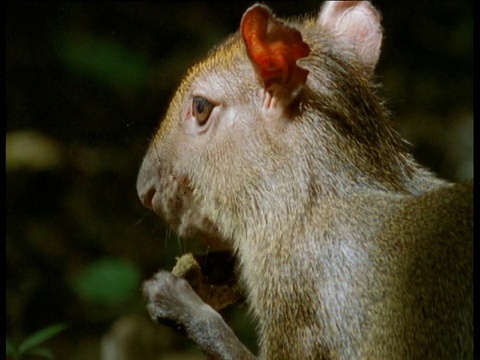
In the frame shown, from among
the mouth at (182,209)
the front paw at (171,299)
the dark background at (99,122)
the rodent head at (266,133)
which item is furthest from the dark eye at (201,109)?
the dark background at (99,122)

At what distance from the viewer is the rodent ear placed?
111 inches

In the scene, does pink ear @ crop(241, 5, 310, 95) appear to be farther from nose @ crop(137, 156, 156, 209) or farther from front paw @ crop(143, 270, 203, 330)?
front paw @ crop(143, 270, 203, 330)

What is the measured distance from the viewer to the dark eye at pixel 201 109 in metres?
2.51

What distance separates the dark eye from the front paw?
0.46 meters

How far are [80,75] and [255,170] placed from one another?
1.73 metres

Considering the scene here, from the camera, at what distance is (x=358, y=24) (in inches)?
112

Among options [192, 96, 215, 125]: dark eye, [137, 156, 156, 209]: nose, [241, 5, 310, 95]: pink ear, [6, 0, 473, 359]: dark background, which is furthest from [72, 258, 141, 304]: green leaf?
[241, 5, 310, 95]: pink ear

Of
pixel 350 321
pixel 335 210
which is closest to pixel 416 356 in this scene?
pixel 350 321

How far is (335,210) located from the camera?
90.3 inches

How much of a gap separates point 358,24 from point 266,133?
659mm

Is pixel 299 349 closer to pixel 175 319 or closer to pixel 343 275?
pixel 343 275

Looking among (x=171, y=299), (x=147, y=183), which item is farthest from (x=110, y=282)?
(x=171, y=299)

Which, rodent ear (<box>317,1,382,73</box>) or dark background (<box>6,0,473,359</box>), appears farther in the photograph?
dark background (<box>6,0,473,359</box>)

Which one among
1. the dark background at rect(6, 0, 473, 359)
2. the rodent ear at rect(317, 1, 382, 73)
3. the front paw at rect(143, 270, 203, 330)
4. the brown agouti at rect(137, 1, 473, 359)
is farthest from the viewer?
the dark background at rect(6, 0, 473, 359)
